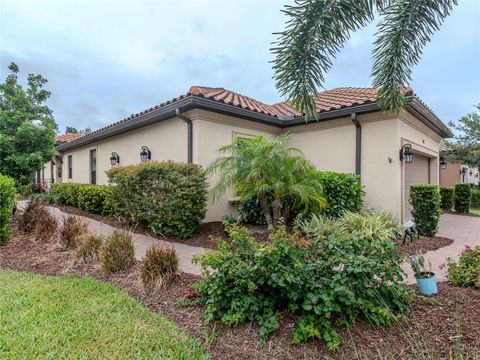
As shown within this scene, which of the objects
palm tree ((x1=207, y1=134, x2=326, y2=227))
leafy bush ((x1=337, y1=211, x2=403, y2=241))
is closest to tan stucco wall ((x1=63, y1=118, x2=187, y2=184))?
palm tree ((x1=207, y1=134, x2=326, y2=227))

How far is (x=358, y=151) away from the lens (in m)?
8.69

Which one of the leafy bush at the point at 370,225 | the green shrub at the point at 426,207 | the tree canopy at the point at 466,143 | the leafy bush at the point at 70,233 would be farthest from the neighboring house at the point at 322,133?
the tree canopy at the point at 466,143

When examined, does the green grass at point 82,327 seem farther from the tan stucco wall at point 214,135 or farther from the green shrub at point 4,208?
the tan stucco wall at point 214,135

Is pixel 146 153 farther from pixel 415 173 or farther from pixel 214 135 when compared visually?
pixel 415 173

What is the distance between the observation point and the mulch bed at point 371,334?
2.53 meters

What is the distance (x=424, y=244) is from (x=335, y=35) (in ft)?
19.6

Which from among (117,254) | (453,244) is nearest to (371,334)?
(117,254)

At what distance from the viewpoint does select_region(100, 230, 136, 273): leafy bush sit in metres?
4.54

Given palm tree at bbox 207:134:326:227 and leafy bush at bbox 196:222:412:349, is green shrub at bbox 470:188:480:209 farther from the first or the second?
leafy bush at bbox 196:222:412:349

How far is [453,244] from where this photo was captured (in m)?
7.18

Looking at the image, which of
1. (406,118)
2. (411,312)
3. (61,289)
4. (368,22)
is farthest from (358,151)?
(61,289)

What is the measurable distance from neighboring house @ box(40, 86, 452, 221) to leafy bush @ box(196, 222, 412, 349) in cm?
549

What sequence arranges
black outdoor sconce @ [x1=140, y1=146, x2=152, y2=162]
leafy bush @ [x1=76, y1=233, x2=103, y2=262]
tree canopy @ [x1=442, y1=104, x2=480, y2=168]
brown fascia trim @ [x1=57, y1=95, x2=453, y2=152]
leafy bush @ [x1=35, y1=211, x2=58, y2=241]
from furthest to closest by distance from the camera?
tree canopy @ [x1=442, y1=104, x2=480, y2=168]
black outdoor sconce @ [x1=140, y1=146, x2=152, y2=162]
brown fascia trim @ [x1=57, y1=95, x2=453, y2=152]
leafy bush @ [x1=35, y1=211, x2=58, y2=241]
leafy bush @ [x1=76, y1=233, x2=103, y2=262]

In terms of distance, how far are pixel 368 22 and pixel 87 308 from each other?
5031mm
